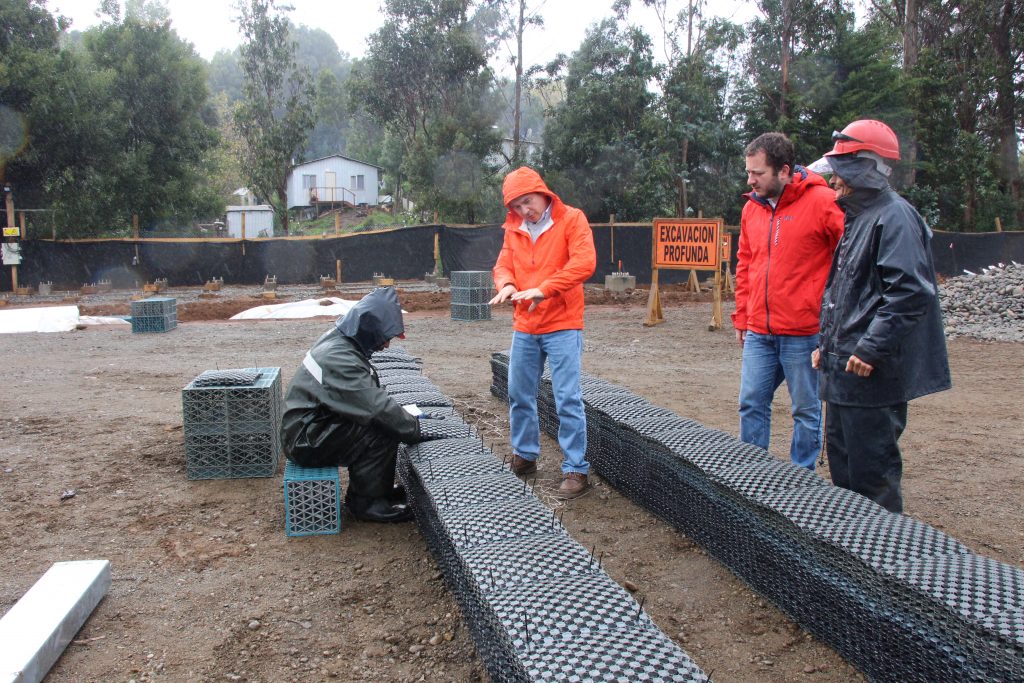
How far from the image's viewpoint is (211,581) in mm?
3432

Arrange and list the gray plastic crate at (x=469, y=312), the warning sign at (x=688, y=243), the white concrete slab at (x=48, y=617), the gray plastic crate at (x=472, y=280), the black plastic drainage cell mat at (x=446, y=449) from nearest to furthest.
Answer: the white concrete slab at (x=48, y=617)
the black plastic drainage cell mat at (x=446, y=449)
the warning sign at (x=688, y=243)
the gray plastic crate at (x=472, y=280)
the gray plastic crate at (x=469, y=312)

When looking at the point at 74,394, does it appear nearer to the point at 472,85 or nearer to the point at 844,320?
the point at 844,320

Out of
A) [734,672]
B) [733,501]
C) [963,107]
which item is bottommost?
[734,672]

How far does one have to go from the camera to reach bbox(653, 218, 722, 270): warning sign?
1174cm

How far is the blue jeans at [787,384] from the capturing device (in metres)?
3.82

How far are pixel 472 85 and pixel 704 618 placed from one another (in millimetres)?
29403

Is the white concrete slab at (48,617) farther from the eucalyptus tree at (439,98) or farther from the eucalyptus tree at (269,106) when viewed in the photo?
the eucalyptus tree at (269,106)

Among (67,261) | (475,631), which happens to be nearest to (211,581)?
(475,631)

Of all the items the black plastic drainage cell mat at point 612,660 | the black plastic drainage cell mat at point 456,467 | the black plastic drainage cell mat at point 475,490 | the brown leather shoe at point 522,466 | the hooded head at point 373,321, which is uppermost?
the hooded head at point 373,321

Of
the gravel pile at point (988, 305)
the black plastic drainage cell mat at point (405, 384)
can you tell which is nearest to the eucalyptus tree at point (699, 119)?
the gravel pile at point (988, 305)

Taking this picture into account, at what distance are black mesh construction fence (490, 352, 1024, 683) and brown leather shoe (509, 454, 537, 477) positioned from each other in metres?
0.63

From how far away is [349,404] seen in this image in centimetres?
375

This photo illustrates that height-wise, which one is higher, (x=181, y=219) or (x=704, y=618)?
(x=181, y=219)

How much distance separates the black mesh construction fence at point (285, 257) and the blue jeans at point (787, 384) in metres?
16.6
